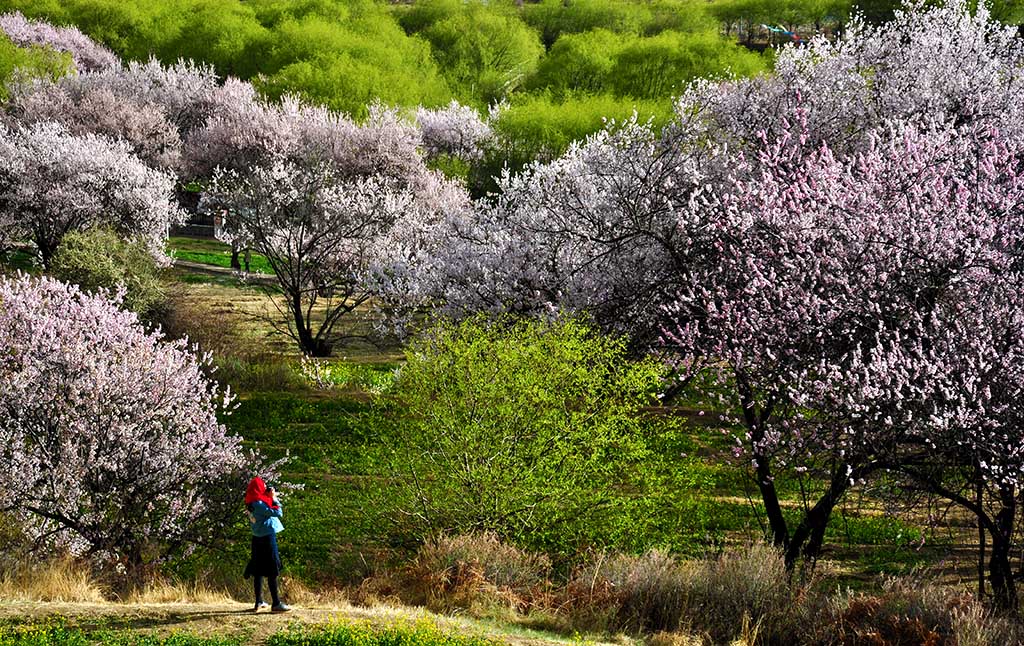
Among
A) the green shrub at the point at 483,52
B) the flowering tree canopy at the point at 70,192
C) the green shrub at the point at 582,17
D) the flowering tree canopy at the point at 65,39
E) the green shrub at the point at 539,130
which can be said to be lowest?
the flowering tree canopy at the point at 70,192

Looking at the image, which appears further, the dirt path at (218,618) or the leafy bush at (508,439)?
the leafy bush at (508,439)

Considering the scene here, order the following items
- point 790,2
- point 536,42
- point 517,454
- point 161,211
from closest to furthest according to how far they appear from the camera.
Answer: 1. point 517,454
2. point 161,211
3. point 536,42
4. point 790,2

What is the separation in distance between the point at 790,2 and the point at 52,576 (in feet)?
390

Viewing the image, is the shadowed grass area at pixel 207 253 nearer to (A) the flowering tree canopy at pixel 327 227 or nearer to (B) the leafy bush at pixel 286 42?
(A) the flowering tree canopy at pixel 327 227

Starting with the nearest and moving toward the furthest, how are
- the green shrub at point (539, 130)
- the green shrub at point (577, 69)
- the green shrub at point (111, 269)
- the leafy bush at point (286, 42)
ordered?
the green shrub at point (111, 269) < the green shrub at point (539, 130) < the leafy bush at point (286, 42) < the green shrub at point (577, 69)

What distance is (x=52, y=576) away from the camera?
14.5 m

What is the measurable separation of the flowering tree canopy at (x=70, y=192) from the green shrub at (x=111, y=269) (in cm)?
678

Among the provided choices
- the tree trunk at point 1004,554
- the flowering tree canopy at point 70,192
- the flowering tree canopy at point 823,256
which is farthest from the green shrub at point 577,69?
the tree trunk at point 1004,554

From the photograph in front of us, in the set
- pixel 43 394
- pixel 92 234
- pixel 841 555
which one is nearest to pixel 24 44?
pixel 92 234

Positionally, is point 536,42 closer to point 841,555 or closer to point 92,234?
point 92,234

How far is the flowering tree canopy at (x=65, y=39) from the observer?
92.7 meters

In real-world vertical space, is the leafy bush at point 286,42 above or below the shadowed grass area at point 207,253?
above

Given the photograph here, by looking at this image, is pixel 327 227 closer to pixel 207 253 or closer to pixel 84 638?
pixel 207 253

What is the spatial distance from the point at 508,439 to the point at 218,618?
555 centimetres
